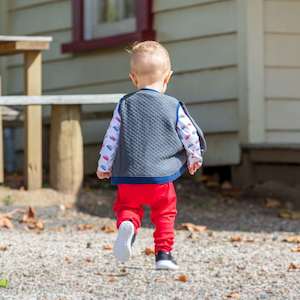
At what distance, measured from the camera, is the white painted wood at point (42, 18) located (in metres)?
10.9

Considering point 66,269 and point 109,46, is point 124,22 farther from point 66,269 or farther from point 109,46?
point 66,269

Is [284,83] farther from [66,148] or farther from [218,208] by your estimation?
[66,148]

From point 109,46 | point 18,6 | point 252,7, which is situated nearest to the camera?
point 252,7

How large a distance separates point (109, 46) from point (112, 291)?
215 inches

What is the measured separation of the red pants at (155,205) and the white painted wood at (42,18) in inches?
211

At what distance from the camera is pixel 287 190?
912cm

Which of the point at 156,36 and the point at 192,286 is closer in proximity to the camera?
the point at 192,286

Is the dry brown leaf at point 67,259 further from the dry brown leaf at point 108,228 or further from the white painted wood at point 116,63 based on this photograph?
the white painted wood at point 116,63

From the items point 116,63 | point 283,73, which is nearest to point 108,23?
point 116,63

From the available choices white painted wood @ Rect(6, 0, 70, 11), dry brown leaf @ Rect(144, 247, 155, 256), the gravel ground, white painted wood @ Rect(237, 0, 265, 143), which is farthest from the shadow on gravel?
white painted wood @ Rect(6, 0, 70, 11)

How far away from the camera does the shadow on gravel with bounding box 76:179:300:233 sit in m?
7.97

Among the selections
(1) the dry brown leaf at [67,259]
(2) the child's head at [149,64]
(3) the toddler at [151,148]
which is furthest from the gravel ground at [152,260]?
(2) the child's head at [149,64]

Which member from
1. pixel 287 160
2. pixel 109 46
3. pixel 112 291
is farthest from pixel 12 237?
pixel 109 46

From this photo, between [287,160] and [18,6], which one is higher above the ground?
[18,6]
